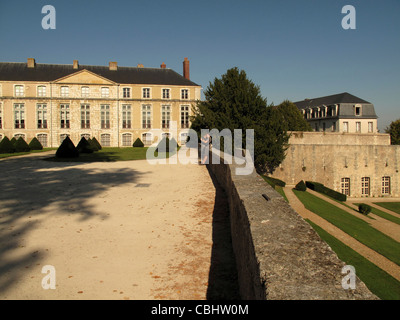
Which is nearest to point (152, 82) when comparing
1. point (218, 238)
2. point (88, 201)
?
point (88, 201)

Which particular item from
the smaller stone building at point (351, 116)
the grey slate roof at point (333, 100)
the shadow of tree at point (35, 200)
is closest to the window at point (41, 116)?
the shadow of tree at point (35, 200)

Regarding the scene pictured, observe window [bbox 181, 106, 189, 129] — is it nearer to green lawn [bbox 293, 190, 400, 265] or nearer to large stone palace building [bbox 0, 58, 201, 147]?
large stone palace building [bbox 0, 58, 201, 147]

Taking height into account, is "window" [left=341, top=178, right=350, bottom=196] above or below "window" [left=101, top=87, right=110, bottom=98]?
below

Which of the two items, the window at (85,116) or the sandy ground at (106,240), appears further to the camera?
the window at (85,116)

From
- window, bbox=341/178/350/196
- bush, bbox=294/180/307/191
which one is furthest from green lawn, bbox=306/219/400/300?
window, bbox=341/178/350/196

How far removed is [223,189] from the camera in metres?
9.80

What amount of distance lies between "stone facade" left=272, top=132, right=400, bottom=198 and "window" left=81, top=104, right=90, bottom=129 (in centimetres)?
2367

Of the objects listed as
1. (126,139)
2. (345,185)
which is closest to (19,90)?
(126,139)

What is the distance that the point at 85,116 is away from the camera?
1521 inches

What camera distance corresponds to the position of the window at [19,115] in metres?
37.1

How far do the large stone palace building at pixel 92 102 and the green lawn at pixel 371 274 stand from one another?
1146 inches

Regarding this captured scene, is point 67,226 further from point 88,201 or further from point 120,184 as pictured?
point 120,184

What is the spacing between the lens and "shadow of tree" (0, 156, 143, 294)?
483 cm

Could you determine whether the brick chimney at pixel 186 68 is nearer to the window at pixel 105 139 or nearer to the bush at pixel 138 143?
the bush at pixel 138 143
